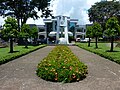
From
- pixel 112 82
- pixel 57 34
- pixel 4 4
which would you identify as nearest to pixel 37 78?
pixel 112 82

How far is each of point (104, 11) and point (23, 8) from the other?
24.7 meters

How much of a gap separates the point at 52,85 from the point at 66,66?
162 cm

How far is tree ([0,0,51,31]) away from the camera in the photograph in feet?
171

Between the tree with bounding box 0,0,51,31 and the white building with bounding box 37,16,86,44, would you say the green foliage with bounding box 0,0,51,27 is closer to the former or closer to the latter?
the tree with bounding box 0,0,51,31

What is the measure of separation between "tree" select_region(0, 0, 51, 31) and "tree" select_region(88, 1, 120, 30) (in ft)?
61.0

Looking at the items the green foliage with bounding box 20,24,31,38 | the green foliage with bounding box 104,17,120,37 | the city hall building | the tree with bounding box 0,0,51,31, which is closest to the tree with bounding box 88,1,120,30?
the city hall building

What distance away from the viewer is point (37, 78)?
35.5 ft

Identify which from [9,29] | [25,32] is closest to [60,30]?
[25,32]

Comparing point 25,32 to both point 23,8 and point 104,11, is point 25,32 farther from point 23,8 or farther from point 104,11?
point 104,11

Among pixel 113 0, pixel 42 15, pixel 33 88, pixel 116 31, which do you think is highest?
pixel 113 0

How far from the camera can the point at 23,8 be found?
53188 mm

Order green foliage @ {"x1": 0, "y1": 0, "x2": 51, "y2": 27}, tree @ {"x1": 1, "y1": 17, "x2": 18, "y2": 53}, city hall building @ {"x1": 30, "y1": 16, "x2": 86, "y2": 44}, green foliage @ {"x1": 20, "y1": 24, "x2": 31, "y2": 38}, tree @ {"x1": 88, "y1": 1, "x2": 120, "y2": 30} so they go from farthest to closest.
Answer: tree @ {"x1": 88, "y1": 1, "x2": 120, "y2": 30}, city hall building @ {"x1": 30, "y1": 16, "x2": 86, "y2": 44}, green foliage @ {"x1": 0, "y1": 0, "x2": 51, "y2": 27}, green foliage @ {"x1": 20, "y1": 24, "x2": 31, "y2": 38}, tree @ {"x1": 1, "y1": 17, "x2": 18, "y2": 53}

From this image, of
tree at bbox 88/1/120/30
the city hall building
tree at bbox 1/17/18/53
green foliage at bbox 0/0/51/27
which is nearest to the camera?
tree at bbox 1/17/18/53

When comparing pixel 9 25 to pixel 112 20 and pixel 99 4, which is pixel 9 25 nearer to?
pixel 112 20
